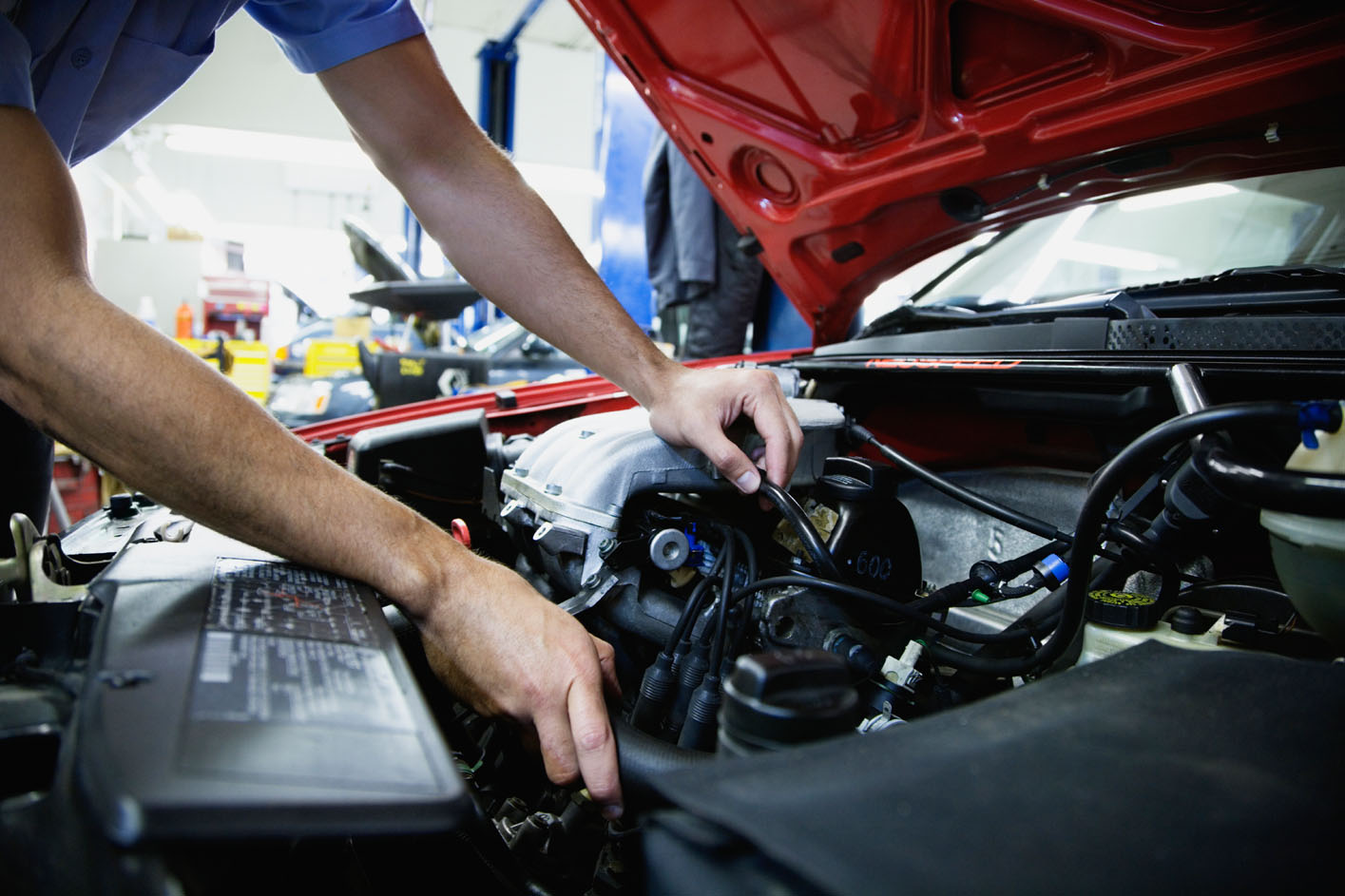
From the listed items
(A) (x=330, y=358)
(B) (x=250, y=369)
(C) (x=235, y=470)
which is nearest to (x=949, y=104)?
(C) (x=235, y=470)

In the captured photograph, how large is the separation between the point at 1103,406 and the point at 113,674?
1.02 meters

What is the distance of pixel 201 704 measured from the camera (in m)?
0.44

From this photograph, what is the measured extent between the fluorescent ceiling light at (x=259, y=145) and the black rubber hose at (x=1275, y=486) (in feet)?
32.4

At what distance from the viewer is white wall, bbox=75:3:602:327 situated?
878cm

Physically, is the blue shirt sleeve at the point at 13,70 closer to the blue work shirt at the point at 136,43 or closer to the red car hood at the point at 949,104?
the blue work shirt at the point at 136,43

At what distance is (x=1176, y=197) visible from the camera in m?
1.36

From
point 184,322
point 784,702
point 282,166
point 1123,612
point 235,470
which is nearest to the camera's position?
point 784,702

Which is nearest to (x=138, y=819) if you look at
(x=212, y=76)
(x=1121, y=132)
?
(x=1121, y=132)

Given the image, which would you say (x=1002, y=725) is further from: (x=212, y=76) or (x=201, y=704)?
(x=212, y=76)

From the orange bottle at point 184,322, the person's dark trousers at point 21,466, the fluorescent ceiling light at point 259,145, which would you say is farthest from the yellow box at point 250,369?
the fluorescent ceiling light at point 259,145

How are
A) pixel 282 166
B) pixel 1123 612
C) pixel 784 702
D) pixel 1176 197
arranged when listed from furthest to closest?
pixel 282 166 → pixel 1176 197 → pixel 1123 612 → pixel 784 702

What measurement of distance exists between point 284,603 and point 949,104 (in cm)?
107

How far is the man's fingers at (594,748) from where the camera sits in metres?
0.67

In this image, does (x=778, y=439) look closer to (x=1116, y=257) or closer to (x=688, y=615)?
(x=688, y=615)
